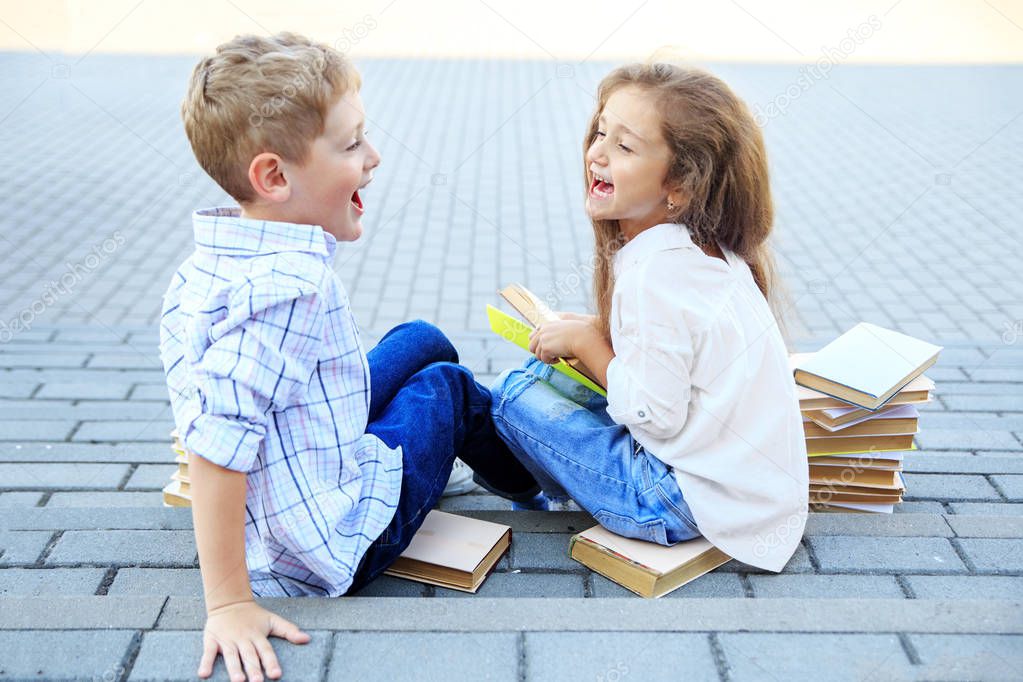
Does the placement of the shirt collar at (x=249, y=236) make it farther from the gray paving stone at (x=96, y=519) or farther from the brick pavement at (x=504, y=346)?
the gray paving stone at (x=96, y=519)

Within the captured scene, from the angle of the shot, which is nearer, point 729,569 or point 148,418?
point 729,569

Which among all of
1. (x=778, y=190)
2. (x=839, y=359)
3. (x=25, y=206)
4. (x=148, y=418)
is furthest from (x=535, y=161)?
(x=839, y=359)

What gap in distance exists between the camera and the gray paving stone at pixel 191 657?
6.06 ft

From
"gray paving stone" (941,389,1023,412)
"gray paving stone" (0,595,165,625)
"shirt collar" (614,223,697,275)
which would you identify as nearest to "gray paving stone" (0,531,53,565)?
"gray paving stone" (0,595,165,625)

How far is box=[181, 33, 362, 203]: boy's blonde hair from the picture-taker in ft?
6.72

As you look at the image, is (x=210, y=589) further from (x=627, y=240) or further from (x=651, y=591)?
(x=627, y=240)

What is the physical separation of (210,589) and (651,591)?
0.95 meters

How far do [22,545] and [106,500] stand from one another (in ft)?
1.99

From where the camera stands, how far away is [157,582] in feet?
7.38

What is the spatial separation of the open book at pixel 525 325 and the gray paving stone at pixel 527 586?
18.8 inches

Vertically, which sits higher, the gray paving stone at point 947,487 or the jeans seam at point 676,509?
the jeans seam at point 676,509

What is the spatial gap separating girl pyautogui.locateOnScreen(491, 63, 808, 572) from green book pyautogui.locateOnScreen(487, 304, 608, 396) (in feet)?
0.30

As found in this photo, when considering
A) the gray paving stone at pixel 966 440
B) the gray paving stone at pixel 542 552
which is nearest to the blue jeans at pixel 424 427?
the gray paving stone at pixel 542 552

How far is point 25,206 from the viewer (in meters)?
6.25
